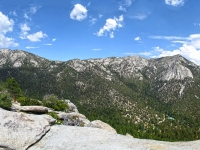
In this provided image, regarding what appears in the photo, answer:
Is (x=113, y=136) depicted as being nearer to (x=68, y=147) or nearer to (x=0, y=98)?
(x=68, y=147)

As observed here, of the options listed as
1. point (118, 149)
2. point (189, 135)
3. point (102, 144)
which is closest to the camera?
point (118, 149)

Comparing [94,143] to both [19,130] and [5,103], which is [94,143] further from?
[5,103]

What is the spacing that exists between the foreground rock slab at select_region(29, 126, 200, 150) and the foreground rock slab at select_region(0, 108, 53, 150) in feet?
3.91

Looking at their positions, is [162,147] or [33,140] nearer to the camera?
[162,147]

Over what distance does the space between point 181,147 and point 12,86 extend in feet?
357

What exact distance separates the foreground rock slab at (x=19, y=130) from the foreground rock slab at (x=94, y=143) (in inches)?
46.9

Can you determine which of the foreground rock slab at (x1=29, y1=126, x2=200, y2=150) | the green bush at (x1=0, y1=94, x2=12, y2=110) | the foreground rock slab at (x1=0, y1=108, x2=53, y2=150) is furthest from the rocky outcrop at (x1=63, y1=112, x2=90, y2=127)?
the green bush at (x1=0, y1=94, x2=12, y2=110)

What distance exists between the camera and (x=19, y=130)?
3319cm

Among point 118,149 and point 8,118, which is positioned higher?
point 8,118

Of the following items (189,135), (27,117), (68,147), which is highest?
(27,117)

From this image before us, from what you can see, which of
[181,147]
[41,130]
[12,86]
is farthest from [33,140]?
[12,86]

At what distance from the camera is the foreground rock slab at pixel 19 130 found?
31094 mm

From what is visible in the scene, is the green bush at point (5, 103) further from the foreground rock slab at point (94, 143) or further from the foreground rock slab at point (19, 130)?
the foreground rock slab at point (94, 143)

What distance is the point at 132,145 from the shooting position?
102ft
